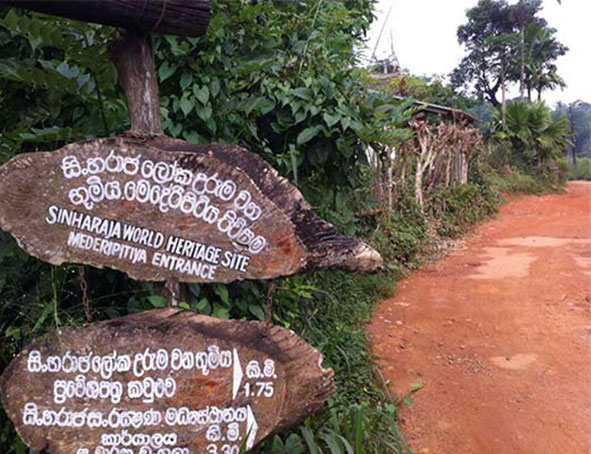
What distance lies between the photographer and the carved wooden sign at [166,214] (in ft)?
5.76

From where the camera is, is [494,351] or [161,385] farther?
[494,351]

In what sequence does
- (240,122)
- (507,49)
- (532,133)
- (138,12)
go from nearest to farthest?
(138,12), (240,122), (532,133), (507,49)

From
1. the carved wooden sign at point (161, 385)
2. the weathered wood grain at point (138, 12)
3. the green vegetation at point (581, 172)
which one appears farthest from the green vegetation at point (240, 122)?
the green vegetation at point (581, 172)

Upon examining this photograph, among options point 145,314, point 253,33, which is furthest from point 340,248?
point 253,33

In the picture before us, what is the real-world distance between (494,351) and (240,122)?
2831 mm

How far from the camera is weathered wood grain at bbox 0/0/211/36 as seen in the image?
5.29ft

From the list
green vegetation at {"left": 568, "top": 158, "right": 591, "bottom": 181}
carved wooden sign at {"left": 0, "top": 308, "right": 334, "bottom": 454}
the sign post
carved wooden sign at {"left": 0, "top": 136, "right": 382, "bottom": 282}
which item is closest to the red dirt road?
carved wooden sign at {"left": 0, "top": 308, "right": 334, "bottom": 454}

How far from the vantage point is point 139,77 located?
1885 mm

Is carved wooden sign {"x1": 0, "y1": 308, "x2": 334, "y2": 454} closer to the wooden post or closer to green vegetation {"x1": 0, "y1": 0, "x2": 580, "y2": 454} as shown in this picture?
green vegetation {"x1": 0, "y1": 0, "x2": 580, "y2": 454}

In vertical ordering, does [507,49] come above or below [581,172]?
above

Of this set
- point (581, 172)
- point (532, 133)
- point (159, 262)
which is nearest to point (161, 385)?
point (159, 262)

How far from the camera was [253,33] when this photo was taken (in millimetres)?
2578

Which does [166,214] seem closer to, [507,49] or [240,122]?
[240,122]

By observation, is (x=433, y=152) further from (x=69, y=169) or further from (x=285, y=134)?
(x=69, y=169)
